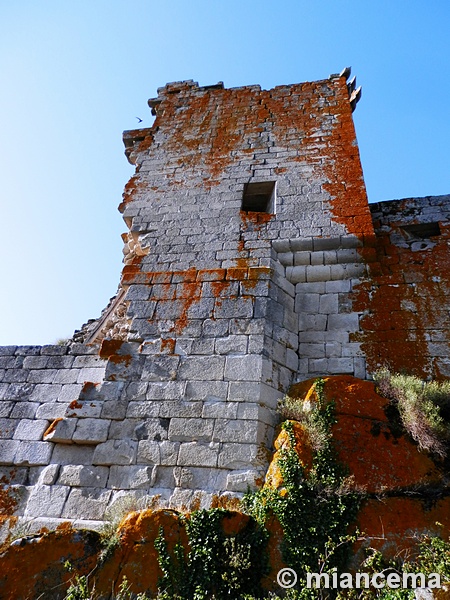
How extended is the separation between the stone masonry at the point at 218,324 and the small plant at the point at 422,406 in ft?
1.32

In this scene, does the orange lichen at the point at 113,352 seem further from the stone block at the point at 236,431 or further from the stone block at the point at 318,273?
the stone block at the point at 318,273

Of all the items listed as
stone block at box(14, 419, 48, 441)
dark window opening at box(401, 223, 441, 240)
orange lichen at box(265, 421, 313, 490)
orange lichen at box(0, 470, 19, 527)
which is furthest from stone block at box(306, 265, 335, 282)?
orange lichen at box(0, 470, 19, 527)

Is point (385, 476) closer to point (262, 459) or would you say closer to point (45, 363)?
point (262, 459)

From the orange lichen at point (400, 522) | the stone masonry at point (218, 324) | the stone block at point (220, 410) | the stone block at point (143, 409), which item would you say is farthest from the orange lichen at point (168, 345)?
the orange lichen at point (400, 522)

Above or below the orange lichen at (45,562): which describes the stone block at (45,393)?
above

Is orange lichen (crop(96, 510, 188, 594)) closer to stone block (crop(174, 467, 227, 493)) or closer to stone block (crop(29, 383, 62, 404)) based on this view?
stone block (crop(174, 467, 227, 493))

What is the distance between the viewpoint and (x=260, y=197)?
6758 millimetres

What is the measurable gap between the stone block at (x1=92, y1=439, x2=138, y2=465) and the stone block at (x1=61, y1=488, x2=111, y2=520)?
10.2 inches

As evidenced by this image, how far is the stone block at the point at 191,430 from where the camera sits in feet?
14.3

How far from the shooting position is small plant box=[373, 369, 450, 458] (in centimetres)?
377

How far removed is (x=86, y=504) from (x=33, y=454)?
86 centimetres

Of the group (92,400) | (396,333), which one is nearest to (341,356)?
(396,333)

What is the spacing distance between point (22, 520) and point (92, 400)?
3.93 ft

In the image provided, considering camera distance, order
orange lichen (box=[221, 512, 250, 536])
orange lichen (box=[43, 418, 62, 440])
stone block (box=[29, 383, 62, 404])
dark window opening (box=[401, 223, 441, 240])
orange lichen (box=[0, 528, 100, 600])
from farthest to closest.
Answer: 1. dark window opening (box=[401, 223, 441, 240])
2. stone block (box=[29, 383, 62, 404])
3. orange lichen (box=[43, 418, 62, 440])
4. orange lichen (box=[221, 512, 250, 536])
5. orange lichen (box=[0, 528, 100, 600])
